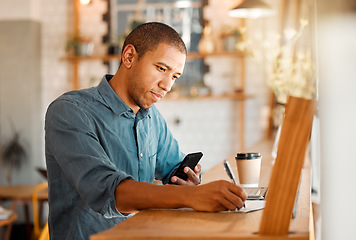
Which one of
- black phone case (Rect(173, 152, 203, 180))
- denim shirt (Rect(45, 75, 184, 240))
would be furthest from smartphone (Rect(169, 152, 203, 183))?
denim shirt (Rect(45, 75, 184, 240))

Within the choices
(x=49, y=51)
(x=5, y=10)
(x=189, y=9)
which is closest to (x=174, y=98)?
(x=189, y=9)

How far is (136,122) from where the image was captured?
7.17 ft

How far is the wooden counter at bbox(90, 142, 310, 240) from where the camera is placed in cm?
127

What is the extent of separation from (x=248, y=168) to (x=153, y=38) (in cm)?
58

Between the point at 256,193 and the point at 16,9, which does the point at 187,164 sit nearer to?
the point at 256,193

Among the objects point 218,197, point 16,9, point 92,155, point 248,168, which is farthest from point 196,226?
point 16,9

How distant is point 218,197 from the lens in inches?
61.2

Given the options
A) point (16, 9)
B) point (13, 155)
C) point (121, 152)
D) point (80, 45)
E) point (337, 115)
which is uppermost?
point (16, 9)

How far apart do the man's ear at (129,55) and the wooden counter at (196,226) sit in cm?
74

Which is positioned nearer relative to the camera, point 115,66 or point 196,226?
point 196,226

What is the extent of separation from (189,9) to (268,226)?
21.9 feet

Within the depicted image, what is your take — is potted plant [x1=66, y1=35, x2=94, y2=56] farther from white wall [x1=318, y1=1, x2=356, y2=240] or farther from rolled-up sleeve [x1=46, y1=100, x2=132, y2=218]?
white wall [x1=318, y1=1, x2=356, y2=240]

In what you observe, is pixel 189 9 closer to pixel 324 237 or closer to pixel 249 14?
pixel 249 14

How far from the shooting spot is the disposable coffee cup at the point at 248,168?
2.07 m
